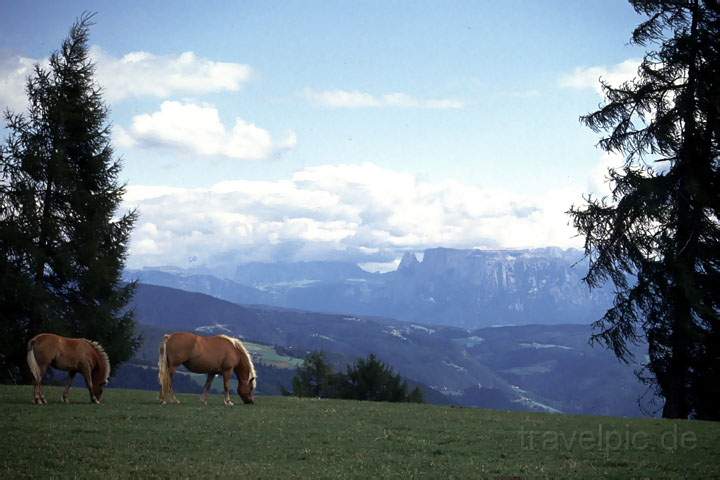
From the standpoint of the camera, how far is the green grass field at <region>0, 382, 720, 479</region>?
38.9 feet

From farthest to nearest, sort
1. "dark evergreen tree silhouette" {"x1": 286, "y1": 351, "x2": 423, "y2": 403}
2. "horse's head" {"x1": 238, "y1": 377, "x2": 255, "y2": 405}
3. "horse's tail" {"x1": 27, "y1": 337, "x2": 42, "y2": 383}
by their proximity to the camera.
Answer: "dark evergreen tree silhouette" {"x1": 286, "y1": 351, "x2": 423, "y2": 403} < "horse's head" {"x1": 238, "y1": 377, "x2": 255, "y2": 405} < "horse's tail" {"x1": 27, "y1": 337, "x2": 42, "y2": 383}

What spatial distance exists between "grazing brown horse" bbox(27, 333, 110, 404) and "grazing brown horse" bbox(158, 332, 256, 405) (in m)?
1.94

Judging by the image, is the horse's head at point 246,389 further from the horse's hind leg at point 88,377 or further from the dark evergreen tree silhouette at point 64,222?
the dark evergreen tree silhouette at point 64,222

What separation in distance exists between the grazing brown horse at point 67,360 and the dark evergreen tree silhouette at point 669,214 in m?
19.1

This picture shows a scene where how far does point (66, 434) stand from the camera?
A: 14203 mm

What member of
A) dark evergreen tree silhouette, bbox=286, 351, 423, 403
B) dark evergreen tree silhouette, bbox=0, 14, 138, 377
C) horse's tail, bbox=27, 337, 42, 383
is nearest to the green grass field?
horse's tail, bbox=27, 337, 42, 383

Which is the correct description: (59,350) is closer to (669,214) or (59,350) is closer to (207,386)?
(207,386)

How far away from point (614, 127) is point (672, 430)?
43.5 ft

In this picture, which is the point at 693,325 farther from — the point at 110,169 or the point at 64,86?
the point at 64,86

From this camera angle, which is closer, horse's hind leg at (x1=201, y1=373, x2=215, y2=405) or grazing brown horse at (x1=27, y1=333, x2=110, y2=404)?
grazing brown horse at (x1=27, y1=333, x2=110, y2=404)

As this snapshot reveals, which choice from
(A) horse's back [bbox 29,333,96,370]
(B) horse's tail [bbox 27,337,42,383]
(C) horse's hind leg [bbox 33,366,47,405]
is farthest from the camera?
(A) horse's back [bbox 29,333,96,370]

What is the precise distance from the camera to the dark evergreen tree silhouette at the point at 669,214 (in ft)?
82.7

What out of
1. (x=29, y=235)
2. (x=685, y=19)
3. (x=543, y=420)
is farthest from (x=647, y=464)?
(x=29, y=235)

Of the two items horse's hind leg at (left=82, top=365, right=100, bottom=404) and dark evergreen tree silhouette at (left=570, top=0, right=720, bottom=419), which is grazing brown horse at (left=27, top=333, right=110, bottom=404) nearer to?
horse's hind leg at (left=82, top=365, right=100, bottom=404)
